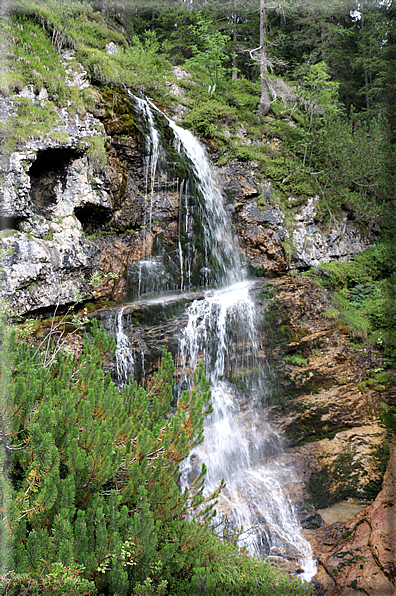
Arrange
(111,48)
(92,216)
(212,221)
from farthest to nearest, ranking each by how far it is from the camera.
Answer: (111,48), (212,221), (92,216)

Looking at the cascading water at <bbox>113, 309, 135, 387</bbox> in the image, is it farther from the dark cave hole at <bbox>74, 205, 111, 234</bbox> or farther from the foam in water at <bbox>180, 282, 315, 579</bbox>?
the dark cave hole at <bbox>74, 205, 111, 234</bbox>

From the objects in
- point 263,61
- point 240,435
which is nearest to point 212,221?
point 240,435

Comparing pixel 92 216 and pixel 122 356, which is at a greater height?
pixel 92 216

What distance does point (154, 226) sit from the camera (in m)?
10.6

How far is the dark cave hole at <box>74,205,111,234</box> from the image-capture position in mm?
8906

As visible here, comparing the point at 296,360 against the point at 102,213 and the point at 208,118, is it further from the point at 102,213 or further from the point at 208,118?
the point at 208,118

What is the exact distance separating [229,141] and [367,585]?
Result: 46.6 feet

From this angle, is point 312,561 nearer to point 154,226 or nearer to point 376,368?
point 376,368

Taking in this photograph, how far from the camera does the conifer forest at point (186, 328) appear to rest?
2699 mm

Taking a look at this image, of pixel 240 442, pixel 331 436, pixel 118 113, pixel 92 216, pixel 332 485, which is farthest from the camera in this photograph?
pixel 118 113

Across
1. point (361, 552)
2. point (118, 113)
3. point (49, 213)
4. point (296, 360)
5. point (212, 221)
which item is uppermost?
point (118, 113)

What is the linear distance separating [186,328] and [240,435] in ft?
8.96

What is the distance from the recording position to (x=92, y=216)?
366 inches

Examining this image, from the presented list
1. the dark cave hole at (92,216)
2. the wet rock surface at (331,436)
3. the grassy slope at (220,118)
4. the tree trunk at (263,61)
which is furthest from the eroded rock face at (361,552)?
the tree trunk at (263,61)
